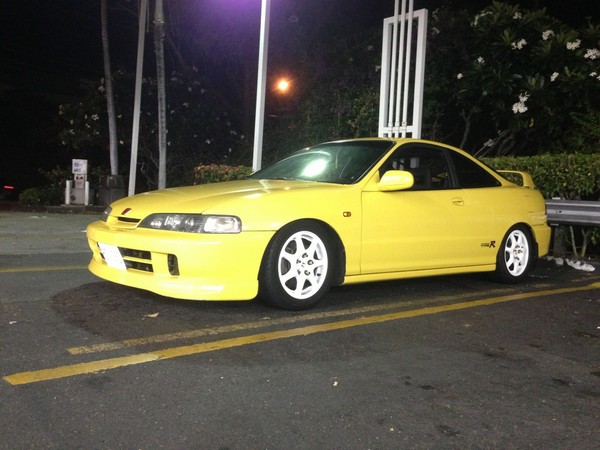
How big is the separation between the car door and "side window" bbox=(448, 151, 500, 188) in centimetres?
7

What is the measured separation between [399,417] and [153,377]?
4.26 feet

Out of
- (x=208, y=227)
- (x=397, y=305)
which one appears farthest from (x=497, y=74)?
(x=208, y=227)

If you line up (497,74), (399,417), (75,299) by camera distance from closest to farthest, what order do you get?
(399,417), (75,299), (497,74)

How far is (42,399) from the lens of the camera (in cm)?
296

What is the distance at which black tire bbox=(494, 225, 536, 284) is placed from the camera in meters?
6.23

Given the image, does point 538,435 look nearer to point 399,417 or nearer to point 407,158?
point 399,417

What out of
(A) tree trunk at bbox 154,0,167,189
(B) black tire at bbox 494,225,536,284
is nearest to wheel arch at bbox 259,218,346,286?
(B) black tire at bbox 494,225,536,284

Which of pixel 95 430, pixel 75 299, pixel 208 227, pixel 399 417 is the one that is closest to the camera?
pixel 95 430

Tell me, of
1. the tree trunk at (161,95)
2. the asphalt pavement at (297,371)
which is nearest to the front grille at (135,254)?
the asphalt pavement at (297,371)

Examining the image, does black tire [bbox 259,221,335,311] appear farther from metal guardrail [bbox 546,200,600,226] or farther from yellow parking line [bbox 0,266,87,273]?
metal guardrail [bbox 546,200,600,226]

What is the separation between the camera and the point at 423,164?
596 centimetres

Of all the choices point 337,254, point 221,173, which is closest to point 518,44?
point 221,173

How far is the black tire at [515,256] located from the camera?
20.4 feet

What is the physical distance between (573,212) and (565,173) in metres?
0.70
